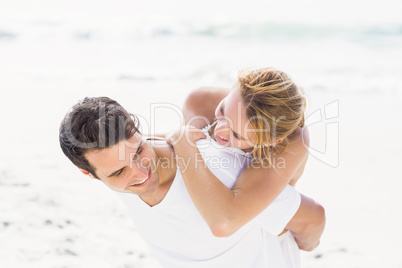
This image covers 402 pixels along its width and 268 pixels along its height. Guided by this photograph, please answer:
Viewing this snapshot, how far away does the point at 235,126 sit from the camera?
2557 millimetres

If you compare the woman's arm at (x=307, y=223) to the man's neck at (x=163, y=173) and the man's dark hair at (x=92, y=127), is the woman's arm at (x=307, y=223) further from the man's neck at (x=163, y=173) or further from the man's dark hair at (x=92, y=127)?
the man's dark hair at (x=92, y=127)

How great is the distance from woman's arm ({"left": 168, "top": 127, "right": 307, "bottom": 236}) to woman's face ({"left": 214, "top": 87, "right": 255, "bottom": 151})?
232 millimetres

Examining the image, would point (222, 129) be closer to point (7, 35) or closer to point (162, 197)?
point (162, 197)

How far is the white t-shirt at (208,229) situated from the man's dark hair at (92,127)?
1.31 ft

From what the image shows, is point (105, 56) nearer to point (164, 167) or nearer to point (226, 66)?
point (226, 66)

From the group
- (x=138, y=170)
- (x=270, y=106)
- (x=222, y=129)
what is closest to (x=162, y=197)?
(x=138, y=170)

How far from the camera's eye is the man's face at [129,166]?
82.2 inches

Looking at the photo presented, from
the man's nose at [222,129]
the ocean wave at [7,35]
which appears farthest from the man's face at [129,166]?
the ocean wave at [7,35]

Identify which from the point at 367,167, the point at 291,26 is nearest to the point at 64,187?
the point at 367,167

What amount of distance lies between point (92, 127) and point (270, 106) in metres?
0.93

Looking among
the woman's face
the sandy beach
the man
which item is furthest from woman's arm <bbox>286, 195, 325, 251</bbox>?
the sandy beach

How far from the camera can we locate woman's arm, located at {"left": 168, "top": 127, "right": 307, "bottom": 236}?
2168mm

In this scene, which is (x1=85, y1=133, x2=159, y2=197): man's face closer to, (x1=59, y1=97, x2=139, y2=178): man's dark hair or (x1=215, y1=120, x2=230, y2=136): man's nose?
(x1=59, y1=97, x2=139, y2=178): man's dark hair

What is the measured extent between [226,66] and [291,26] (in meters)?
4.33
